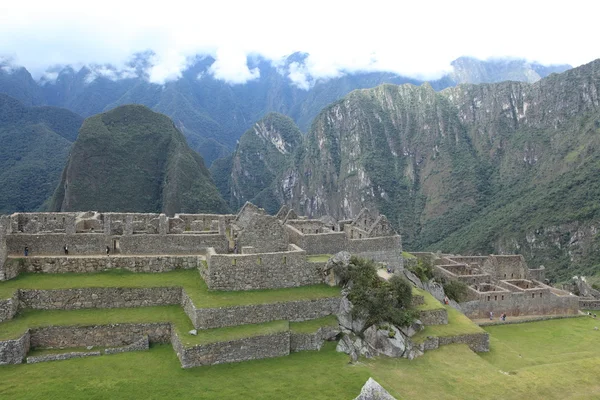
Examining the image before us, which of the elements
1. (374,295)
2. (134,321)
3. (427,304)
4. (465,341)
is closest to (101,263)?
(134,321)

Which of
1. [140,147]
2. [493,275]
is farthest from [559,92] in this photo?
→ [493,275]

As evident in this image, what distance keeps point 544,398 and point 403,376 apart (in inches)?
203

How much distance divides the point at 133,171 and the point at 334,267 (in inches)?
4352

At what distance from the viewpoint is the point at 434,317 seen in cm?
2236

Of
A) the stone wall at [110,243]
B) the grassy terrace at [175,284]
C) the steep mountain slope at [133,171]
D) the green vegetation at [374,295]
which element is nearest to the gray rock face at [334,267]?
the green vegetation at [374,295]

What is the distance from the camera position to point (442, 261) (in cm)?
3791

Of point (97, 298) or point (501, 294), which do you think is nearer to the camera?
point (97, 298)

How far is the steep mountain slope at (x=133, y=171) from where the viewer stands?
361 ft

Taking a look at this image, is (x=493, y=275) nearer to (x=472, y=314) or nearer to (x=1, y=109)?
(x=472, y=314)

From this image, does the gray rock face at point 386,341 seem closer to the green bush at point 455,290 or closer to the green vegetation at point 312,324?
the green vegetation at point 312,324

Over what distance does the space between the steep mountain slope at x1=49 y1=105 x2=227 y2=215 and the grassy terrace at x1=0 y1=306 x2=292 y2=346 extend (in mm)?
90895

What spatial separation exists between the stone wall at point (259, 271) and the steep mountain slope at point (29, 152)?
101 m

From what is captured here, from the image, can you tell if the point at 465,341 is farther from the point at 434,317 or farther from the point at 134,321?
the point at 134,321

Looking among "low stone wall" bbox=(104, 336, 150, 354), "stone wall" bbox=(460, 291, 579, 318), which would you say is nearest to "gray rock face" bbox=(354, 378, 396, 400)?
"low stone wall" bbox=(104, 336, 150, 354)
